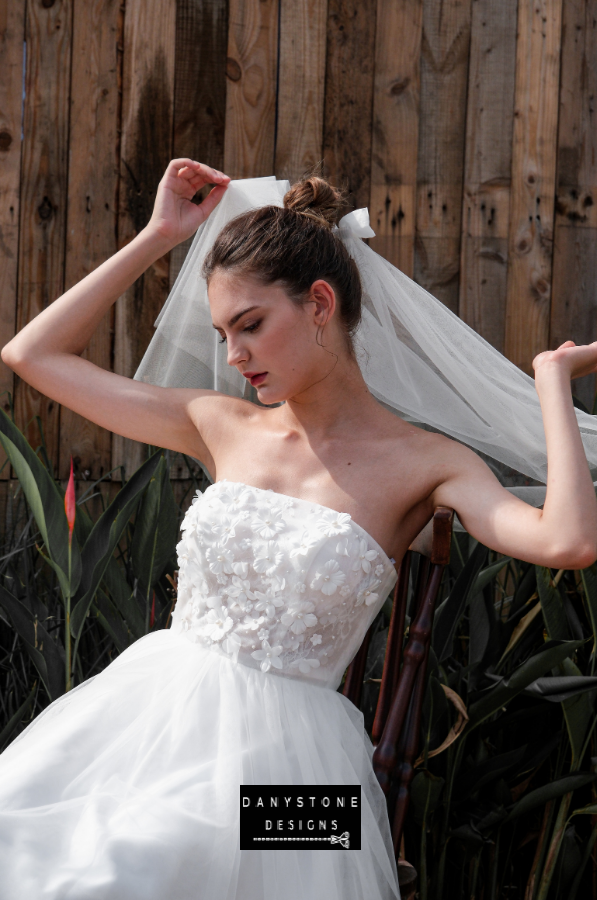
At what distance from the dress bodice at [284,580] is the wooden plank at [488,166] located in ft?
4.73

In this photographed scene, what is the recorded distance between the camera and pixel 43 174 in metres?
2.51

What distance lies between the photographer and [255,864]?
126 cm

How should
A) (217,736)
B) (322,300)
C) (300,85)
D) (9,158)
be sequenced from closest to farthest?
1. (217,736)
2. (322,300)
3. (9,158)
4. (300,85)

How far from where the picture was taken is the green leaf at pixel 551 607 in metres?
1.69

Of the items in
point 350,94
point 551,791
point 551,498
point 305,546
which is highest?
point 350,94

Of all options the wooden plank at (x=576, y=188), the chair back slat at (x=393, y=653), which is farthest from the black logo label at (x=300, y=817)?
the wooden plank at (x=576, y=188)

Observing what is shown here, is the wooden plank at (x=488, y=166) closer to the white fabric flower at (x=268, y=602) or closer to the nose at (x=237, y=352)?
the nose at (x=237, y=352)

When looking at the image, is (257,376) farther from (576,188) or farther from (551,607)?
(576,188)

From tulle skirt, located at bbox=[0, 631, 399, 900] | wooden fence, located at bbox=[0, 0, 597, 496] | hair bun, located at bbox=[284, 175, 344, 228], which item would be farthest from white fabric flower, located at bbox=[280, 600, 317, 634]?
wooden fence, located at bbox=[0, 0, 597, 496]

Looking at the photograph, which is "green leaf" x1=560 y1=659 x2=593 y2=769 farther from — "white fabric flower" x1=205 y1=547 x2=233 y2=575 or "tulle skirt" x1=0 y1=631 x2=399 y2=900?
"white fabric flower" x1=205 y1=547 x2=233 y2=575

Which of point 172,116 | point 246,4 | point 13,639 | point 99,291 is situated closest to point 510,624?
point 99,291

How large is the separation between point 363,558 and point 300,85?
1.76 meters

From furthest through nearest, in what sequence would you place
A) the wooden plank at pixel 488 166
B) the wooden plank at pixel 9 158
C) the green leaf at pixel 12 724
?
the wooden plank at pixel 488 166 < the wooden plank at pixel 9 158 < the green leaf at pixel 12 724

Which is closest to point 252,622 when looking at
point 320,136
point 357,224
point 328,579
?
point 328,579
